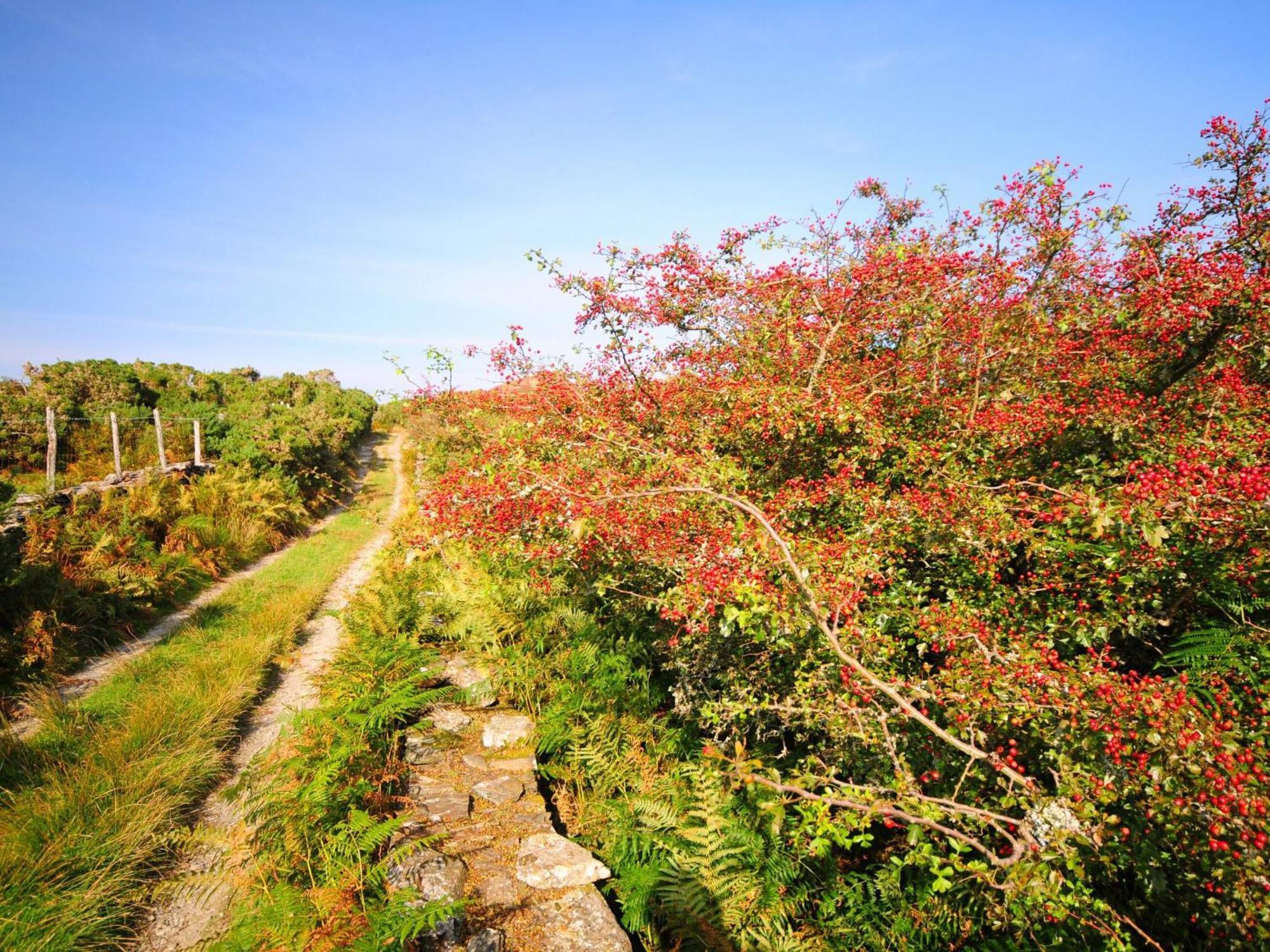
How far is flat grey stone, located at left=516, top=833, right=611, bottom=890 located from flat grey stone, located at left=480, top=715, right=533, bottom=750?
49.2 inches

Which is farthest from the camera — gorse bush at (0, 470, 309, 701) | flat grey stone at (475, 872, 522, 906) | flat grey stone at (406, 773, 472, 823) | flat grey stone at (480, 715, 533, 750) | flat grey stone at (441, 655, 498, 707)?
gorse bush at (0, 470, 309, 701)

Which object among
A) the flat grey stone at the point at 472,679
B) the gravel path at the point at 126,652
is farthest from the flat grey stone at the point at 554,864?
the gravel path at the point at 126,652

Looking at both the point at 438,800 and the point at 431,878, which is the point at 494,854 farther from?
the point at 438,800

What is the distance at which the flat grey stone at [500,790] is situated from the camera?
14.8 ft

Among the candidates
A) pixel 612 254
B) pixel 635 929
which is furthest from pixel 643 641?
pixel 612 254

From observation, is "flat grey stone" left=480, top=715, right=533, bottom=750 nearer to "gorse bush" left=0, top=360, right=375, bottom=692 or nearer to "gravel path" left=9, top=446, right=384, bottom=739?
"gravel path" left=9, top=446, right=384, bottom=739

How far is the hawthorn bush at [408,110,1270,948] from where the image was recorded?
8.60ft

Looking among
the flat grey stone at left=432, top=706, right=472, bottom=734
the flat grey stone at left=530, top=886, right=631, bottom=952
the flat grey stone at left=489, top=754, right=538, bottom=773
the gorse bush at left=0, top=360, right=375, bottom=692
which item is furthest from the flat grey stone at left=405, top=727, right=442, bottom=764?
the gorse bush at left=0, top=360, right=375, bottom=692

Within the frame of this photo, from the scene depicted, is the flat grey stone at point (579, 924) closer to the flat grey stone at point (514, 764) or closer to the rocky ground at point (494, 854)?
the rocky ground at point (494, 854)

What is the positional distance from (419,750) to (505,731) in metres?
0.81

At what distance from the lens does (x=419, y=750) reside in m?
5.07

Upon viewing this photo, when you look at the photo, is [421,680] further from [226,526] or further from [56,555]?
[226,526]

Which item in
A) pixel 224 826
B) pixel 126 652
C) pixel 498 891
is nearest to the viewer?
pixel 498 891

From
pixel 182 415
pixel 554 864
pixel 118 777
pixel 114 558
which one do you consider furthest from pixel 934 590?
pixel 182 415
